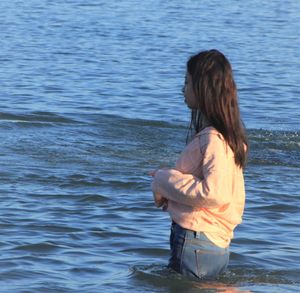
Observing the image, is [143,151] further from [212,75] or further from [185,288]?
[212,75]

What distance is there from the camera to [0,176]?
1052 cm

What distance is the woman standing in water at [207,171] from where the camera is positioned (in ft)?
18.7

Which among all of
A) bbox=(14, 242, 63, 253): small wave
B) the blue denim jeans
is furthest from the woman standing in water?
bbox=(14, 242, 63, 253): small wave

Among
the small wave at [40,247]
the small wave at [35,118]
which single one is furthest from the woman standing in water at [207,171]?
the small wave at [35,118]

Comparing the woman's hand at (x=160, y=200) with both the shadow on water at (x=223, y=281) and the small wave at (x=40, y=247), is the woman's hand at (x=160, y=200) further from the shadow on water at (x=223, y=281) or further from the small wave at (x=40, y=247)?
the small wave at (x=40, y=247)

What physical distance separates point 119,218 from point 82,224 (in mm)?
412

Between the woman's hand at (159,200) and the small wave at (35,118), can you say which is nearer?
the woman's hand at (159,200)

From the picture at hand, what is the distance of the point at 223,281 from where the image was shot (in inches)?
262

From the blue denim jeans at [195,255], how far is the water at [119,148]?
0.26 meters

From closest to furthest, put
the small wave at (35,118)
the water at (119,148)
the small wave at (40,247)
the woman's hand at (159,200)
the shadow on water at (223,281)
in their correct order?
the woman's hand at (159,200)
the shadow on water at (223,281)
the water at (119,148)
the small wave at (40,247)
the small wave at (35,118)

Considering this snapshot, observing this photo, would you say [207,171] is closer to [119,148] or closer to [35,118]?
[119,148]

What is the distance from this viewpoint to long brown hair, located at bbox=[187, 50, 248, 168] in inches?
224

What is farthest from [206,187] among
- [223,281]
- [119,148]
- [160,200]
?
[119,148]

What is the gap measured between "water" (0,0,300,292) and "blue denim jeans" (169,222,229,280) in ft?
0.84
